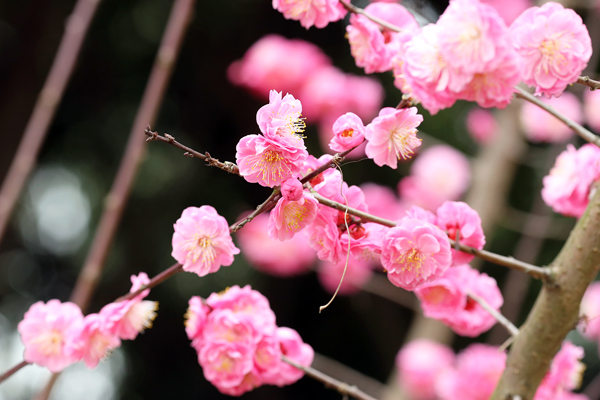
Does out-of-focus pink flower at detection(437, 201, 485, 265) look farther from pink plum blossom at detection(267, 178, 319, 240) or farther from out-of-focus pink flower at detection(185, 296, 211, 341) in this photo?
out-of-focus pink flower at detection(185, 296, 211, 341)

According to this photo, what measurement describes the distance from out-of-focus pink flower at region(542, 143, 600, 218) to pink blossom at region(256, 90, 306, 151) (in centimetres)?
47

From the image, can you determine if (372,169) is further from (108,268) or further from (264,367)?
(264,367)

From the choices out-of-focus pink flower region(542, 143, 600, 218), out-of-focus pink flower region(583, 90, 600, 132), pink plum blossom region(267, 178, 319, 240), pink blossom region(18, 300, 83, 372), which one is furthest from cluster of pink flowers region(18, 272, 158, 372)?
out-of-focus pink flower region(583, 90, 600, 132)

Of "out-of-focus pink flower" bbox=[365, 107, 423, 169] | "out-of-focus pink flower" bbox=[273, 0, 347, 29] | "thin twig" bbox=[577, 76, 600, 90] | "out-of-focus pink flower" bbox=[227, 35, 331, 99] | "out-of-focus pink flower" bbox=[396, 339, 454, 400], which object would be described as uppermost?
"out-of-focus pink flower" bbox=[227, 35, 331, 99]

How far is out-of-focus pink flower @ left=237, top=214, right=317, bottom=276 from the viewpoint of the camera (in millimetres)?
1596

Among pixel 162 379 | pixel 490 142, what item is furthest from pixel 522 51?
pixel 162 379

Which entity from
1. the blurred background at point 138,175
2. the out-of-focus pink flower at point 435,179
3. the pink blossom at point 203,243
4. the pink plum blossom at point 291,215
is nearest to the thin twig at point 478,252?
the pink plum blossom at point 291,215

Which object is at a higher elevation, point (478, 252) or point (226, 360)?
point (478, 252)

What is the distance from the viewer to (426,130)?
7.14 ft

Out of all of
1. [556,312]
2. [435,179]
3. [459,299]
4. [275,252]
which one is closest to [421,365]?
[275,252]

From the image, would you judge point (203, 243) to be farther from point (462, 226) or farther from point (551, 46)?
point (551, 46)

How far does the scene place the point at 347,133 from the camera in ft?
1.52

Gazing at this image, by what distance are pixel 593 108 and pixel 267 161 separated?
1843mm

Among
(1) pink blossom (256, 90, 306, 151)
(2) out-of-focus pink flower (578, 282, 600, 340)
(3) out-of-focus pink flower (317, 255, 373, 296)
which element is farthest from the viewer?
(2) out-of-focus pink flower (578, 282, 600, 340)
